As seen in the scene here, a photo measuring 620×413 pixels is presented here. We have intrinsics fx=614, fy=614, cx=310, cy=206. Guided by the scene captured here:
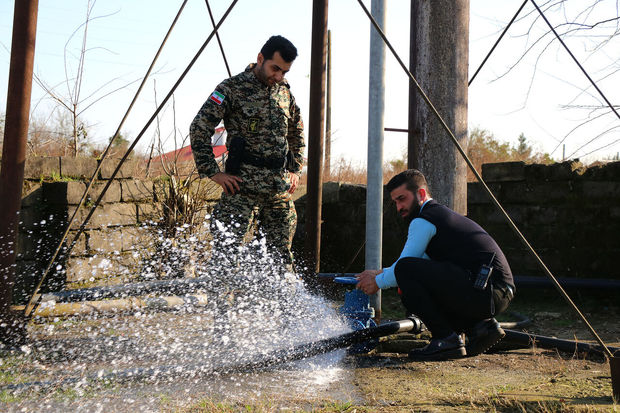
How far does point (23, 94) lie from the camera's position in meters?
4.48

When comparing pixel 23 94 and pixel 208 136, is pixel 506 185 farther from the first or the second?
pixel 23 94

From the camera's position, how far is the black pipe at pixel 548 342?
13.3 feet

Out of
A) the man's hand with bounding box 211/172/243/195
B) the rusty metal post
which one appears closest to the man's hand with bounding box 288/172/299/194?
the man's hand with bounding box 211/172/243/195

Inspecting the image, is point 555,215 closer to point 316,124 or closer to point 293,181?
point 316,124

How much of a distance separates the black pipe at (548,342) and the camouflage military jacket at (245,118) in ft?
6.82

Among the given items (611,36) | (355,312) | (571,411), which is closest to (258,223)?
(355,312)

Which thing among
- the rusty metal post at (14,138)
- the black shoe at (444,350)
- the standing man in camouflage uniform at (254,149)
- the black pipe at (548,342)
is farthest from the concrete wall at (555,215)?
the rusty metal post at (14,138)

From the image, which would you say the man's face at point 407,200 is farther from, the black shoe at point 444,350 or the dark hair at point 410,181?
the black shoe at point 444,350

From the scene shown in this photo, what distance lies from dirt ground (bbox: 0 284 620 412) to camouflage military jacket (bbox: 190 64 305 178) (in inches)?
58.7

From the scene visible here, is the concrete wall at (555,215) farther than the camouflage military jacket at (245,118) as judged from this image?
Yes

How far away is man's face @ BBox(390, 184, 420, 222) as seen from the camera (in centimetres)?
391

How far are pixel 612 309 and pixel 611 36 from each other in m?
2.68

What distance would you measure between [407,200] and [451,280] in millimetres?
586

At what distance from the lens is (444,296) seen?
12.2 feet
